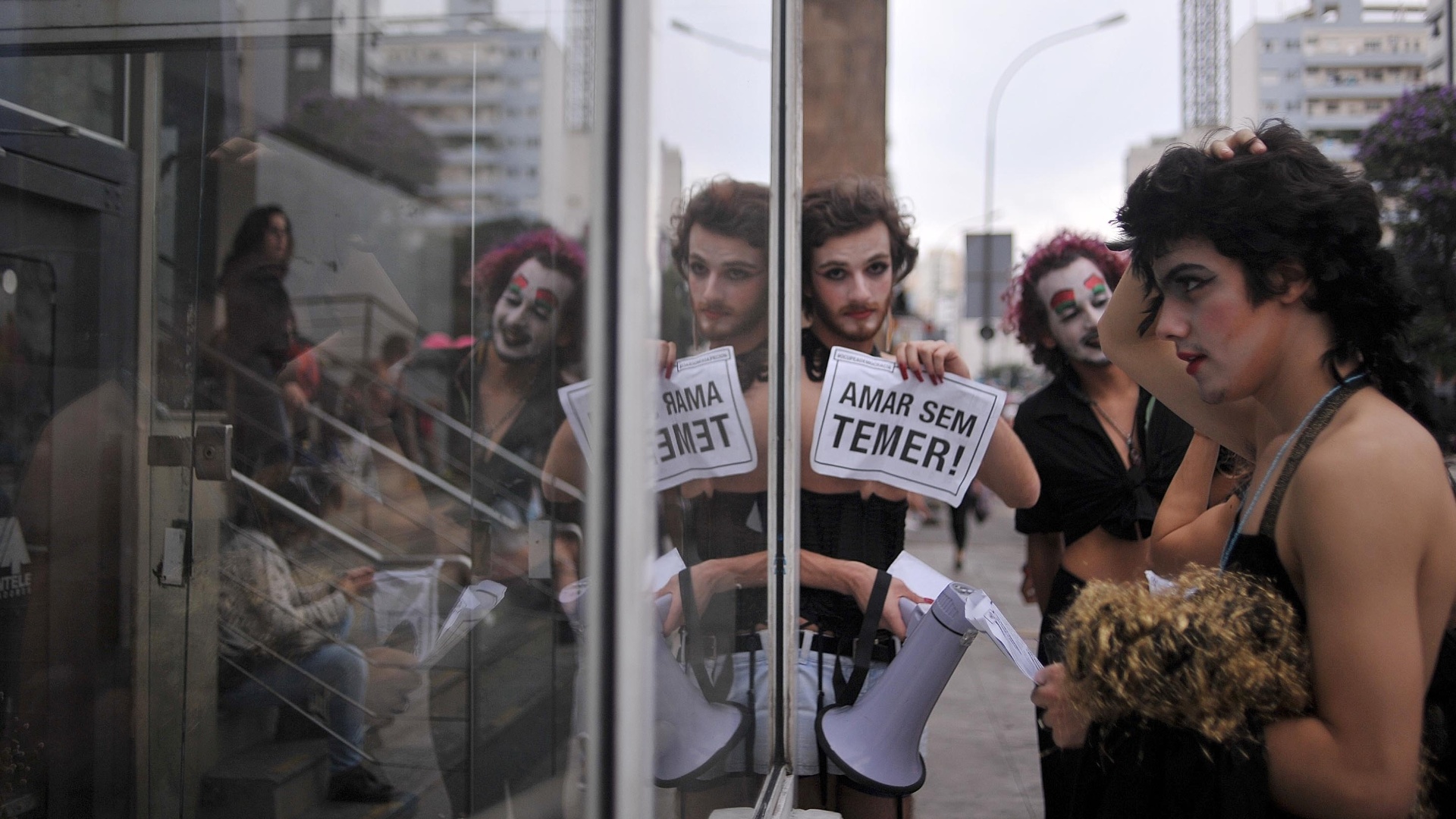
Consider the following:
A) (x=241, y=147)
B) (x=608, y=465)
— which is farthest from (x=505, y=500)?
(x=241, y=147)

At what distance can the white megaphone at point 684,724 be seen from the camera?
1.10 metres

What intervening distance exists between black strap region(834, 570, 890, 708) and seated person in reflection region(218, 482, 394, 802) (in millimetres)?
1534

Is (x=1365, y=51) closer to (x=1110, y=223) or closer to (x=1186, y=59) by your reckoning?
(x=1110, y=223)

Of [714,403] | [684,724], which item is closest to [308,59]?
[714,403]

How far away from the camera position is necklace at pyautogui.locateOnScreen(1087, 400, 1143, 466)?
2686 millimetres

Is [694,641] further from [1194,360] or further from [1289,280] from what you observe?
[1289,280]

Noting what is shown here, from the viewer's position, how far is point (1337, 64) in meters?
7.49

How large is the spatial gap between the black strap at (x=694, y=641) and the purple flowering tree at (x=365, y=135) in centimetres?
477

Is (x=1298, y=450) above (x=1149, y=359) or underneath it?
underneath

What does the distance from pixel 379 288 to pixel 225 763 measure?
6.24 feet

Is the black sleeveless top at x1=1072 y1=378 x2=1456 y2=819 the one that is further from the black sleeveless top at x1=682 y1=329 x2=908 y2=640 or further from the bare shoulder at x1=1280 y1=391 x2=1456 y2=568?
the black sleeveless top at x1=682 y1=329 x2=908 y2=640

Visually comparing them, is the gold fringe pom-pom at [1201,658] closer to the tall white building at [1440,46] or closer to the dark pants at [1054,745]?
the dark pants at [1054,745]

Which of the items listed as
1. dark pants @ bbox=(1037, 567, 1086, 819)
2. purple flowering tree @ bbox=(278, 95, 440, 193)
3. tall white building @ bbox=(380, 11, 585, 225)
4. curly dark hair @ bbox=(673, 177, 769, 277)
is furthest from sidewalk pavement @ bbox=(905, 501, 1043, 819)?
purple flowering tree @ bbox=(278, 95, 440, 193)

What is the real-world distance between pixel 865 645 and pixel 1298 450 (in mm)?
992
